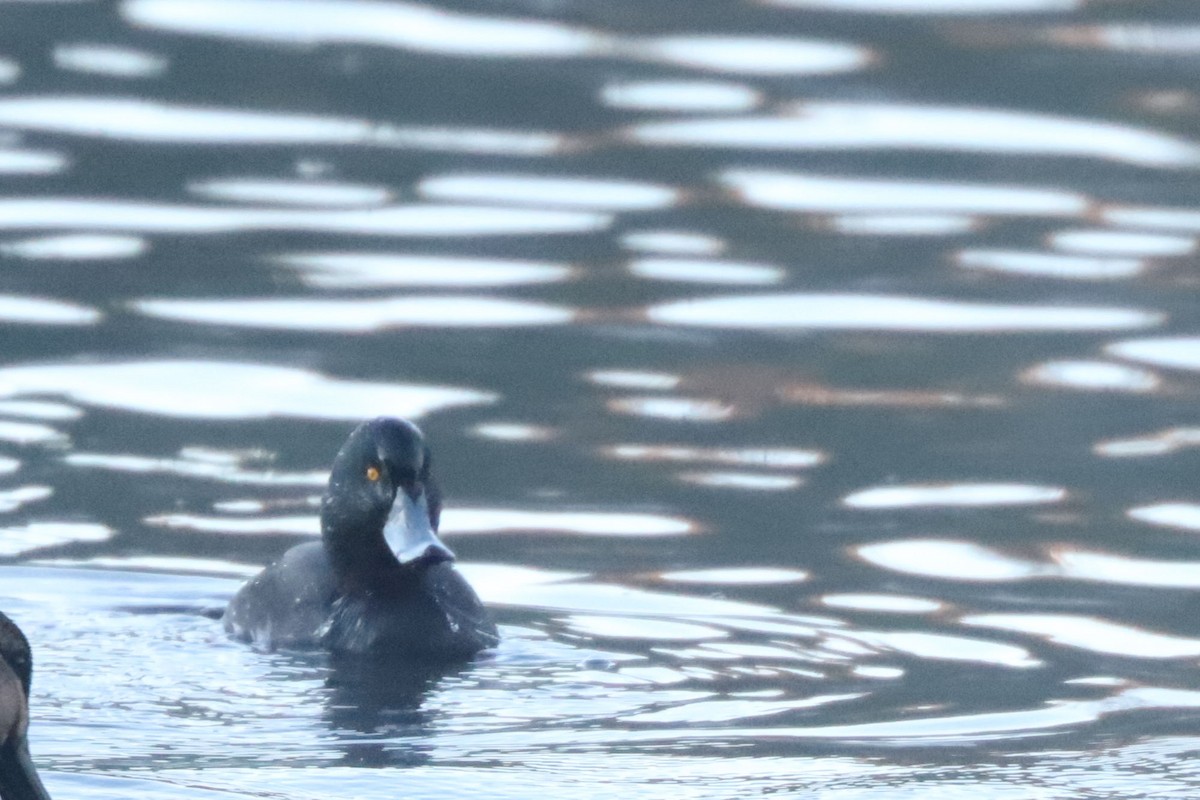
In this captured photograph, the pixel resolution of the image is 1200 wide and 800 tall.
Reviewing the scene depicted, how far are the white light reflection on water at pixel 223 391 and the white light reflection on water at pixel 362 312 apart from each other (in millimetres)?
683

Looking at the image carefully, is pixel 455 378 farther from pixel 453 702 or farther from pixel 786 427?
pixel 453 702

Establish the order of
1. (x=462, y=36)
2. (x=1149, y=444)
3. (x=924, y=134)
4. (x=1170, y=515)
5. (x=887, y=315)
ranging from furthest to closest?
(x=462, y=36), (x=924, y=134), (x=887, y=315), (x=1149, y=444), (x=1170, y=515)

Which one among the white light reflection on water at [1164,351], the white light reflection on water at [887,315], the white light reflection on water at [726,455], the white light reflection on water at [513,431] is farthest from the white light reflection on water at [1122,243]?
the white light reflection on water at [513,431]

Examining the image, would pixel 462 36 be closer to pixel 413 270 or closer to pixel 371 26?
pixel 371 26

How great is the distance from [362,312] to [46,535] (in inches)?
119

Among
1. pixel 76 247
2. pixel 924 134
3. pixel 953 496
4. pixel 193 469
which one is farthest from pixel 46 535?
pixel 924 134

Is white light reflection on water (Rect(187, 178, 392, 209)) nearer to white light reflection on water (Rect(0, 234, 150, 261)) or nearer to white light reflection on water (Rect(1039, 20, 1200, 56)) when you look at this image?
white light reflection on water (Rect(0, 234, 150, 261))

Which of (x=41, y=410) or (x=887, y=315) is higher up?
(x=887, y=315)

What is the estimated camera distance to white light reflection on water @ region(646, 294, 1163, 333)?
37.3ft

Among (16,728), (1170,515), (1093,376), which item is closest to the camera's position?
(16,728)

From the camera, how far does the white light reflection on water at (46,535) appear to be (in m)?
8.53

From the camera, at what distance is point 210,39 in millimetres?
15180

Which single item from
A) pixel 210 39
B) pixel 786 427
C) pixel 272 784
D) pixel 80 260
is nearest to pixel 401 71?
pixel 210 39

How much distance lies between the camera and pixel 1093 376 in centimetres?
1057
